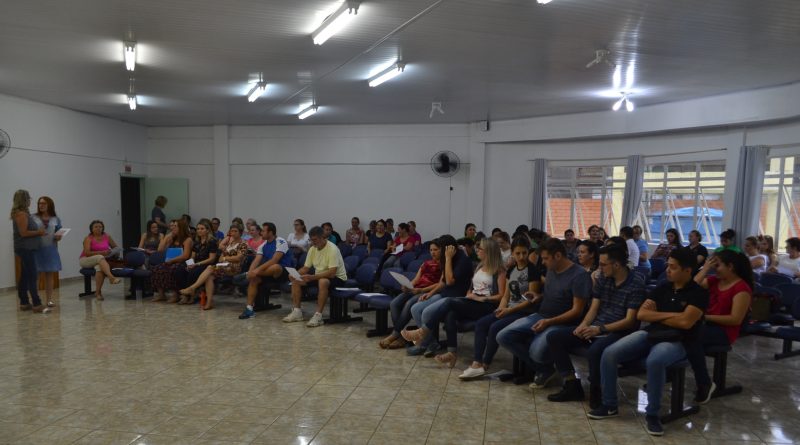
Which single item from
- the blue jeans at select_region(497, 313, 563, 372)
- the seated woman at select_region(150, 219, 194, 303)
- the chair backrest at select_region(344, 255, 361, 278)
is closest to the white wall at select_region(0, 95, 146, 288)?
the seated woman at select_region(150, 219, 194, 303)

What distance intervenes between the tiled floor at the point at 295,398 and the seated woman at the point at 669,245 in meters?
2.51

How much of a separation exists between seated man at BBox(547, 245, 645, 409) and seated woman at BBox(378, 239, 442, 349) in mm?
1620

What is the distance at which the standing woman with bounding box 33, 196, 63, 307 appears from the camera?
7.09 m

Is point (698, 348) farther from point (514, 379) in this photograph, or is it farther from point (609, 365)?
point (514, 379)

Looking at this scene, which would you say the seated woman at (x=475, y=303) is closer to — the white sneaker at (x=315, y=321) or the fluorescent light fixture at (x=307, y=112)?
the white sneaker at (x=315, y=321)

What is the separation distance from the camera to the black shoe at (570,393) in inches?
154

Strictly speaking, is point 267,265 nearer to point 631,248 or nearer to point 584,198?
point 631,248

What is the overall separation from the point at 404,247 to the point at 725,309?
6.05 meters

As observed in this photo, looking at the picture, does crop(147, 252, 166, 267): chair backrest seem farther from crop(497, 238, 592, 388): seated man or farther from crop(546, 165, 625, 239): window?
crop(546, 165, 625, 239): window

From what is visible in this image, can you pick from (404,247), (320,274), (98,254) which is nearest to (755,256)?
(404,247)

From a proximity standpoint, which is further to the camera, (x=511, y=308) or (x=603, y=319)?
(x=511, y=308)

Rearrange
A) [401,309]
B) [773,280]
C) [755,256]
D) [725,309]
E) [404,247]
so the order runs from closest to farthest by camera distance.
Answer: [725,309] < [401,309] < [773,280] < [755,256] < [404,247]

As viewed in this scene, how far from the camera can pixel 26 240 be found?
6891 millimetres

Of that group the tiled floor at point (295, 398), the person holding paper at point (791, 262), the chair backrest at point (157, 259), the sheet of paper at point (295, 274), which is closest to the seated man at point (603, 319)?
the tiled floor at point (295, 398)
